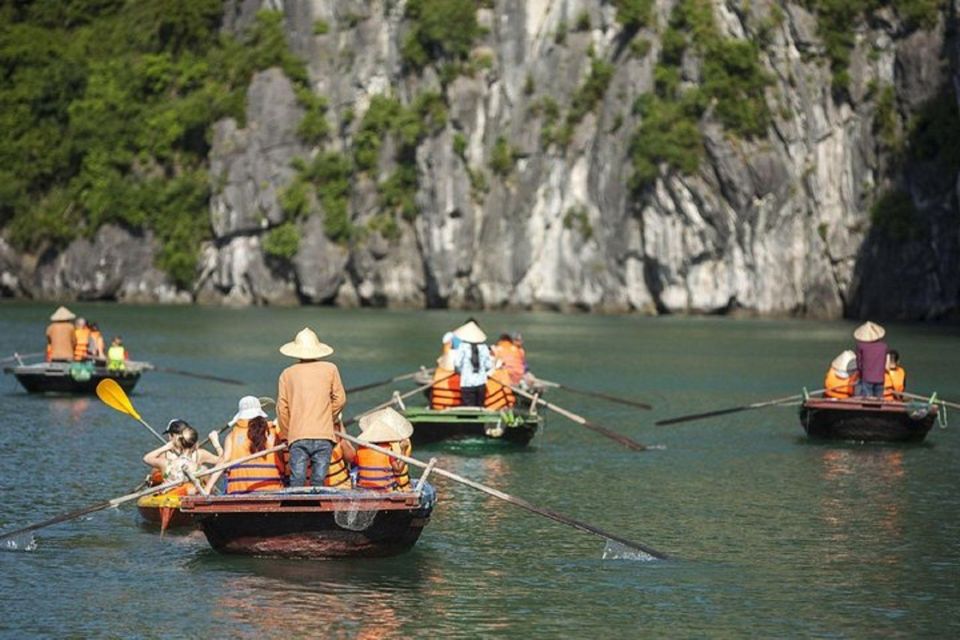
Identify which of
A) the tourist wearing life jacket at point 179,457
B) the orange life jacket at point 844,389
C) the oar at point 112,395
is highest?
the oar at point 112,395

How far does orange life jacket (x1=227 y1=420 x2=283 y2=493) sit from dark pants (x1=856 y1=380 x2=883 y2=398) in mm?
15054

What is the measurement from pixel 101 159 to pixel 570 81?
106ft

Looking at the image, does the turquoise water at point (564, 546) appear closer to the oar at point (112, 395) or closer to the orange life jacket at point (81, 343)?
the oar at point (112, 395)

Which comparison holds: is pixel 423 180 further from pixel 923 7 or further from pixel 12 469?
pixel 12 469

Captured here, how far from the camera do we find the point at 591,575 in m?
17.8

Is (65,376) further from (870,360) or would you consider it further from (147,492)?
(147,492)

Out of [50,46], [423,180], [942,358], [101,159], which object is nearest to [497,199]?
[423,180]

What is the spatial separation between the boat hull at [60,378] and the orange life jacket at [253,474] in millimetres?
Result: 18872

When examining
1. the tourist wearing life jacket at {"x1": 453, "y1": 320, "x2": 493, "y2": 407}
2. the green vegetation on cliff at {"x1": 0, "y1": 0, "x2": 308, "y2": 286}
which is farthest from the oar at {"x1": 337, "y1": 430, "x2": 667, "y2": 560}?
the green vegetation on cliff at {"x1": 0, "y1": 0, "x2": 308, "y2": 286}

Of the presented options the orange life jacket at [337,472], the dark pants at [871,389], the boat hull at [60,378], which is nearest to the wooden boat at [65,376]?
the boat hull at [60,378]

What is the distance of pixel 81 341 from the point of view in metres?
38.9

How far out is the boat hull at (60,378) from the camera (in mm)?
36625

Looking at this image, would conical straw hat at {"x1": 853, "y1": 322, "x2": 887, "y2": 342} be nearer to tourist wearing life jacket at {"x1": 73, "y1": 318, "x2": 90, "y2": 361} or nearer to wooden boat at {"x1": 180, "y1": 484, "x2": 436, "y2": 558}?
wooden boat at {"x1": 180, "y1": 484, "x2": 436, "y2": 558}

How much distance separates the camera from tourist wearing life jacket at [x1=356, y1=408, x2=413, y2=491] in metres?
18.1
